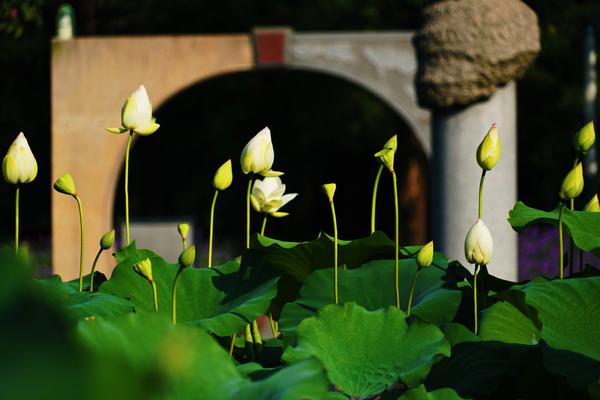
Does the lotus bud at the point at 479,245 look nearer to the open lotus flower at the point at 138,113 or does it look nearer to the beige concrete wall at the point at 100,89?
the open lotus flower at the point at 138,113

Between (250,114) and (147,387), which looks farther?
(250,114)

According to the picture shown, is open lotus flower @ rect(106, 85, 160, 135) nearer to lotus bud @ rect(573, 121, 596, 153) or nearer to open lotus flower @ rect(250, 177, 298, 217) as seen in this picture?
open lotus flower @ rect(250, 177, 298, 217)

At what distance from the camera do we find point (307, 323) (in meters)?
1.19

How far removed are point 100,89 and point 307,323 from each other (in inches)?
368

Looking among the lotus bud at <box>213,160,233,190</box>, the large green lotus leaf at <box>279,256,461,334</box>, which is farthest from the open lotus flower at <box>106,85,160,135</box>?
the large green lotus leaf at <box>279,256,461,334</box>

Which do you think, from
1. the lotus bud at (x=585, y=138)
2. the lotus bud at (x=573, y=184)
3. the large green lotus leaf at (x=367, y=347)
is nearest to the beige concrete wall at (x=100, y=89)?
the lotus bud at (x=585, y=138)

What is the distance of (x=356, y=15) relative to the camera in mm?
16891

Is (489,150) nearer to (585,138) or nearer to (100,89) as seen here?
(585,138)

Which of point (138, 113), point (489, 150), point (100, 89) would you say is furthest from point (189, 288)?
point (100, 89)

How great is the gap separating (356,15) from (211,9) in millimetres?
2567

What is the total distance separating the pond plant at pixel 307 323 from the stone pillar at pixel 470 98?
3842mm

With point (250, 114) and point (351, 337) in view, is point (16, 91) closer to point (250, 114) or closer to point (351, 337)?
point (250, 114)

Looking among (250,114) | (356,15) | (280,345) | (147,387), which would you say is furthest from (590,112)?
(147,387)

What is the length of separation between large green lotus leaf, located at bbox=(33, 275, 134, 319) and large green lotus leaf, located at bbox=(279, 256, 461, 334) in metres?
0.23
